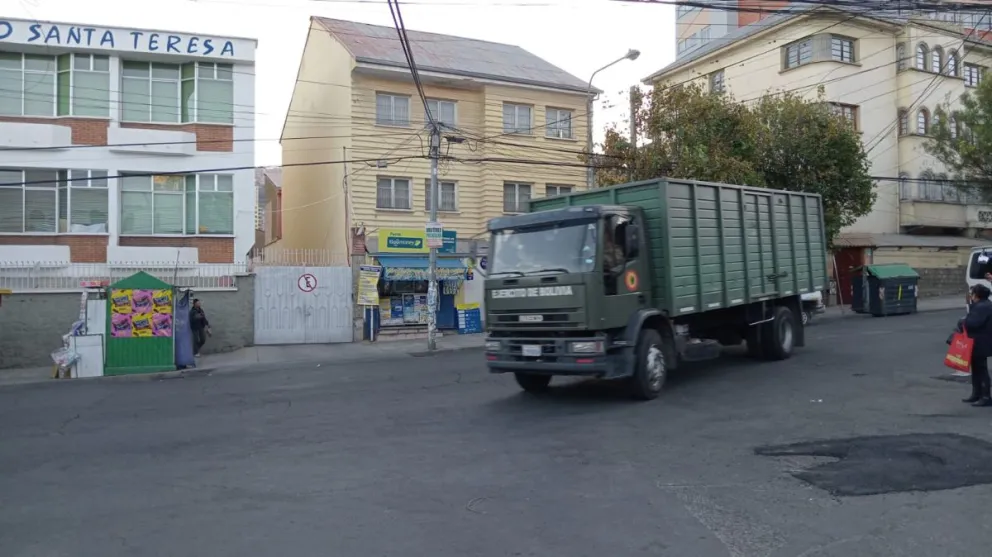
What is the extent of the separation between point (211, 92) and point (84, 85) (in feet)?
10.6

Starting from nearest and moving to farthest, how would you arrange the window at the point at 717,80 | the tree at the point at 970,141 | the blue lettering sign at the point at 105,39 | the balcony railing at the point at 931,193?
the blue lettering sign at the point at 105,39, the tree at the point at 970,141, the balcony railing at the point at 931,193, the window at the point at 717,80

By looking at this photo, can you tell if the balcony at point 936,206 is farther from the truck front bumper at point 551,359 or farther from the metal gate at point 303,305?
the truck front bumper at point 551,359

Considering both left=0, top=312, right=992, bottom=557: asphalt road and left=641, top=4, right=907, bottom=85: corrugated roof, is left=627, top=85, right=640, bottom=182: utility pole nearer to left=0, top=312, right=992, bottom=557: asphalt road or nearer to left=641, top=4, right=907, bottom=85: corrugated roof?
left=0, top=312, right=992, bottom=557: asphalt road

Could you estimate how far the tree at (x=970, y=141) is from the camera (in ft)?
87.2

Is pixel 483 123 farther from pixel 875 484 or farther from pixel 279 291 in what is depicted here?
pixel 875 484

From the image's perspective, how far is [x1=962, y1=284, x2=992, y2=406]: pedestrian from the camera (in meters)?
9.85

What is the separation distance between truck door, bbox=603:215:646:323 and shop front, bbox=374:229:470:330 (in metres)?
12.8

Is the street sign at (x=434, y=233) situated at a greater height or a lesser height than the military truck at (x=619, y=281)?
greater

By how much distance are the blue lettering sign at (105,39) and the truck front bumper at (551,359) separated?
1516 centimetres

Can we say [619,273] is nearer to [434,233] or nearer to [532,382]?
[532,382]

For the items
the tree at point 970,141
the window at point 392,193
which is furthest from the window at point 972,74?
the window at point 392,193

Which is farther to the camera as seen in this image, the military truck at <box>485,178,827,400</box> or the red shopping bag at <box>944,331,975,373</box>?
the military truck at <box>485,178,827,400</box>

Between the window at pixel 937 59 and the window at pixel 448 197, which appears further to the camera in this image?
the window at pixel 937 59

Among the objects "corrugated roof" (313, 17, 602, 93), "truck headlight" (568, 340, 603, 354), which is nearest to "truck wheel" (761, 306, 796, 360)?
"truck headlight" (568, 340, 603, 354)
